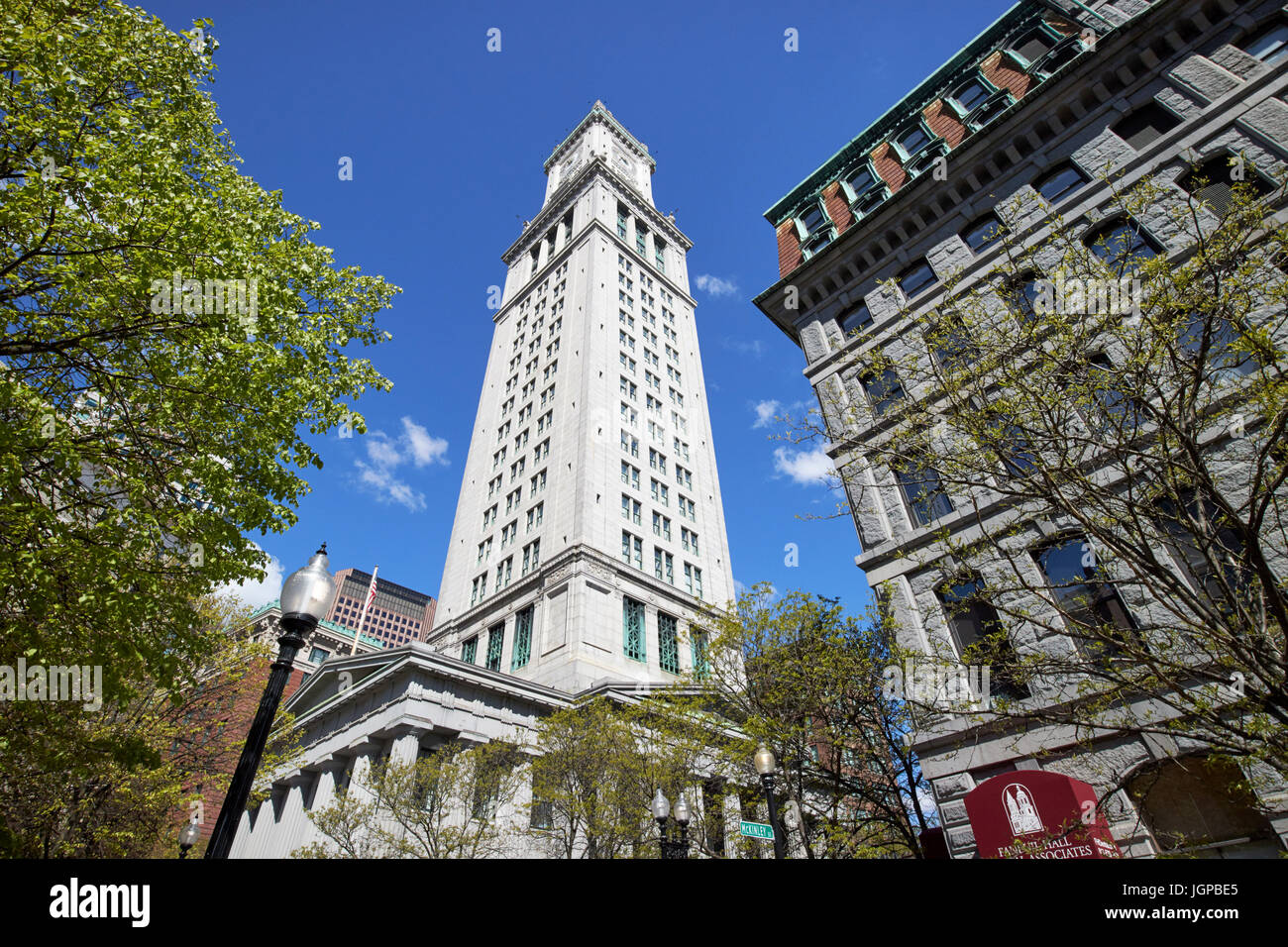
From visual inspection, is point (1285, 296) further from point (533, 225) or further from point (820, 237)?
point (533, 225)

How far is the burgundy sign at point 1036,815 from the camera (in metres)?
10.4

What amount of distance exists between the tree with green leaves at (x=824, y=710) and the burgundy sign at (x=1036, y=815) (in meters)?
4.94

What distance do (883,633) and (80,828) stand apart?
2564cm

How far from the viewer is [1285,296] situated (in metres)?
8.70

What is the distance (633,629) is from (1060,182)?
1316 inches

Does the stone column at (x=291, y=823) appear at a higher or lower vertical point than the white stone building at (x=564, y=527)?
lower

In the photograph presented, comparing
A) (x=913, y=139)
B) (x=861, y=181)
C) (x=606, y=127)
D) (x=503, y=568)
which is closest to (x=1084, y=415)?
(x=861, y=181)

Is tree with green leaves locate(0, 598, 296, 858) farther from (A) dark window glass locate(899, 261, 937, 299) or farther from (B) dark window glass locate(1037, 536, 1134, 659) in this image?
(A) dark window glass locate(899, 261, 937, 299)

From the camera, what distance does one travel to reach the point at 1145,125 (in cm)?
1836

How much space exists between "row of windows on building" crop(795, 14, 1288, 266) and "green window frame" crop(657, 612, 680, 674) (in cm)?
2811

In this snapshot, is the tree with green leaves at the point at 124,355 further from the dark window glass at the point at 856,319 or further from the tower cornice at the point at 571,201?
the tower cornice at the point at 571,201

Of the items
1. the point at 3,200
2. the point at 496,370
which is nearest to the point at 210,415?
the point at 3,200

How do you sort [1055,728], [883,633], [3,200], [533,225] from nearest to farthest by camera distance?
1. [3,200]
2. [1055,728]
3. [883,633]
4. [533,225]

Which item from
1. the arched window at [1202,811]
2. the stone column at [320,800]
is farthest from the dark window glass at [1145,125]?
the stone column at [320,800]
